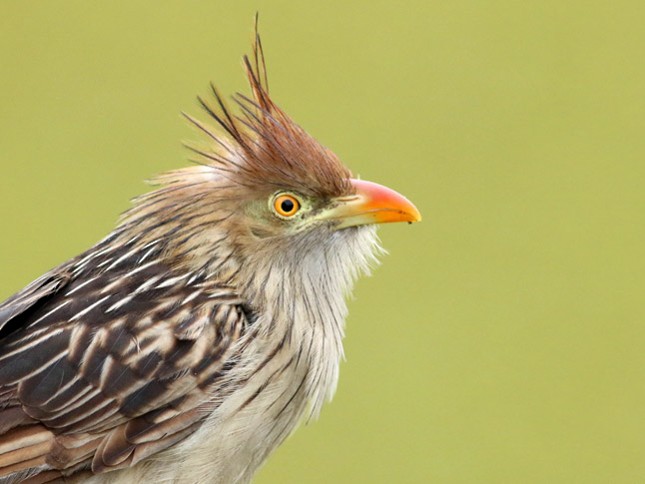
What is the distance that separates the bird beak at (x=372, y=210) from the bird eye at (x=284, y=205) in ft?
0.44

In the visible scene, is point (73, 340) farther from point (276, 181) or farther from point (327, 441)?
point (327, 441)

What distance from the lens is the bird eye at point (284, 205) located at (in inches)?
181

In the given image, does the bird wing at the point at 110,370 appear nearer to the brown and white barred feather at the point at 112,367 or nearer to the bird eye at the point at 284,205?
the brown and white barred feather at the point at 112,367

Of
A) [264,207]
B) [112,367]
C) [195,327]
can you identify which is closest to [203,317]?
[195,327]

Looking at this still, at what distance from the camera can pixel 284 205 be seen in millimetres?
4609

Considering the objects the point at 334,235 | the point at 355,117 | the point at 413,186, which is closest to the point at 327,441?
the point at 413,186

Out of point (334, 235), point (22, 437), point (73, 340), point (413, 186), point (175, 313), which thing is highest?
point (413, 186)

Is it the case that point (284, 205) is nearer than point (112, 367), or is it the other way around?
point (112, 367)

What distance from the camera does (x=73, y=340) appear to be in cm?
431

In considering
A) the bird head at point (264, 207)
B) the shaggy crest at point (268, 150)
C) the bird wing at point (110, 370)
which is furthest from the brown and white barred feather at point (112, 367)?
the shaggy crest at point (268, 150)

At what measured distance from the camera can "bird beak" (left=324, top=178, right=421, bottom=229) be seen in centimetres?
460

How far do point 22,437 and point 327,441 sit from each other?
A: 4.71 meters

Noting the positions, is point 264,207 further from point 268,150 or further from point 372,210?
point 372,210

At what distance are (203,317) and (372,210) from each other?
2.45 feet
